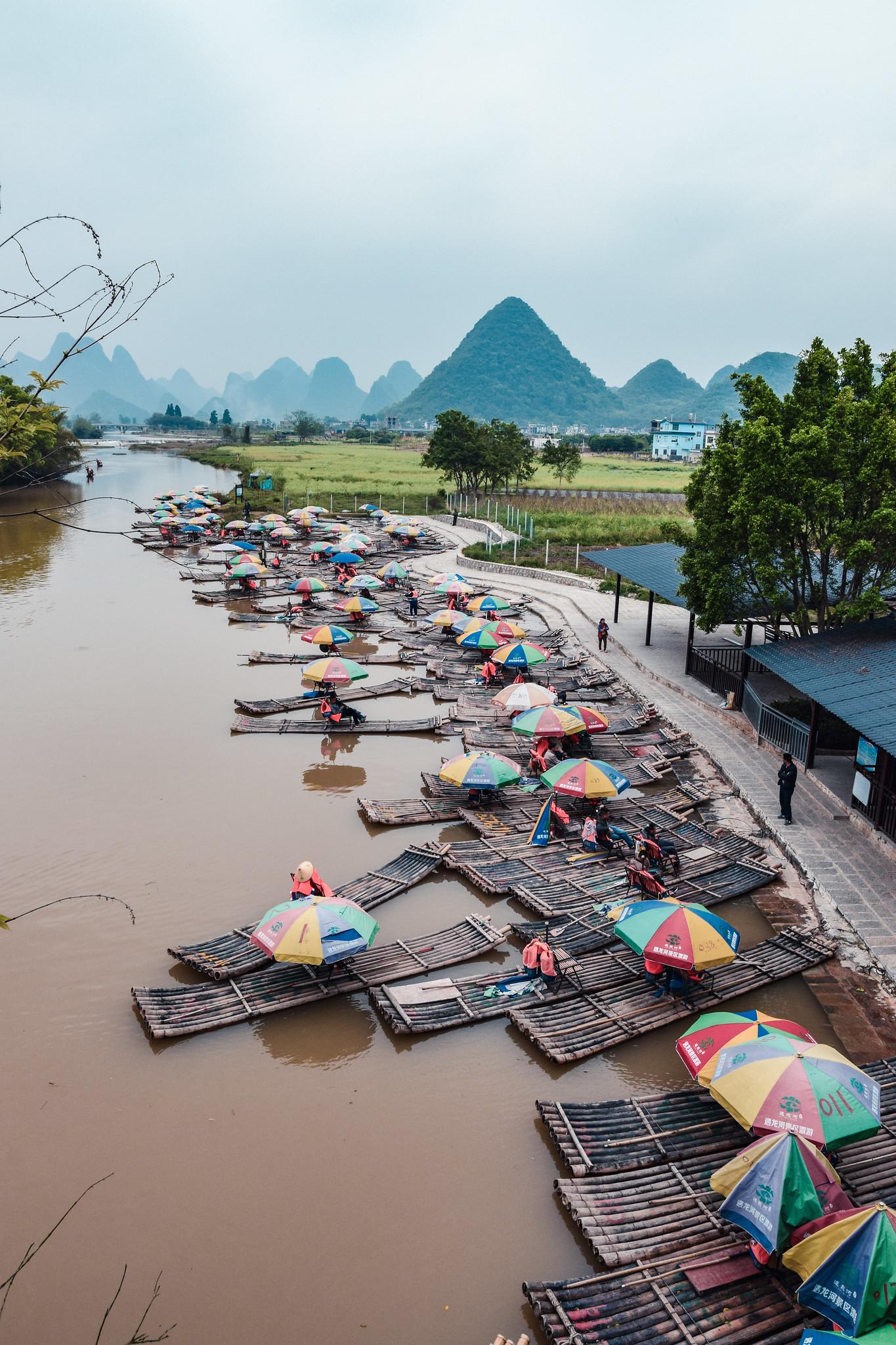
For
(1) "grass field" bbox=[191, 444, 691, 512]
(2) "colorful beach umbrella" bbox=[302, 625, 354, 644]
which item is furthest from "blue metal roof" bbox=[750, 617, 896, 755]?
(1) "grass field" bbox=[191, 444, 691, 512]

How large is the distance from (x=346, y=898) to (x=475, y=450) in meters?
50.1

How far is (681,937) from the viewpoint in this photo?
1021cm

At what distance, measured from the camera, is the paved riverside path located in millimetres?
12156

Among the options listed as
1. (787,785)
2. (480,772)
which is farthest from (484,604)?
(787,785)

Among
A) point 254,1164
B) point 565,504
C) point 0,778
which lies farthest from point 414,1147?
point 565,504

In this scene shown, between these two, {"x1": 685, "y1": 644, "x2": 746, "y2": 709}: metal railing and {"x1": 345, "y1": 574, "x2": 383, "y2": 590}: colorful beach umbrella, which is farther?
{"x1": 345, "y1": 574, "x2": 383, "y2": 590}: colorful beach umbrella

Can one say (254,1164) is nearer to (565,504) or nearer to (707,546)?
(707,546)

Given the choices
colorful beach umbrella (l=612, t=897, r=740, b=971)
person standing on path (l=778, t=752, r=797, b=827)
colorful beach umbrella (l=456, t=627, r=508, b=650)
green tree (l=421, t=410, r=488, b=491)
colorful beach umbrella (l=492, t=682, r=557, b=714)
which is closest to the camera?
colorful beach umbrella (l=612, t=897, r=740, b=971)

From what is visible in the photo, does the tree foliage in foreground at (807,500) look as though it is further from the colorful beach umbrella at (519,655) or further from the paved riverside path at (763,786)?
the colorful beach umbrella at (519,655)

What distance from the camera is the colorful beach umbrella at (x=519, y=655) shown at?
21.7 meters

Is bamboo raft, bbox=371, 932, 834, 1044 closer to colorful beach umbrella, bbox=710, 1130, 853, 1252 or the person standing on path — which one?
colorful beach umbrella, bbox=710, 1130, 853, 1252

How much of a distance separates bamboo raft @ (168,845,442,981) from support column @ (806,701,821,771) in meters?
7.31

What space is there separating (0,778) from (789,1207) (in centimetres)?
1556

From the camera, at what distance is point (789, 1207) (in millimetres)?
6719
